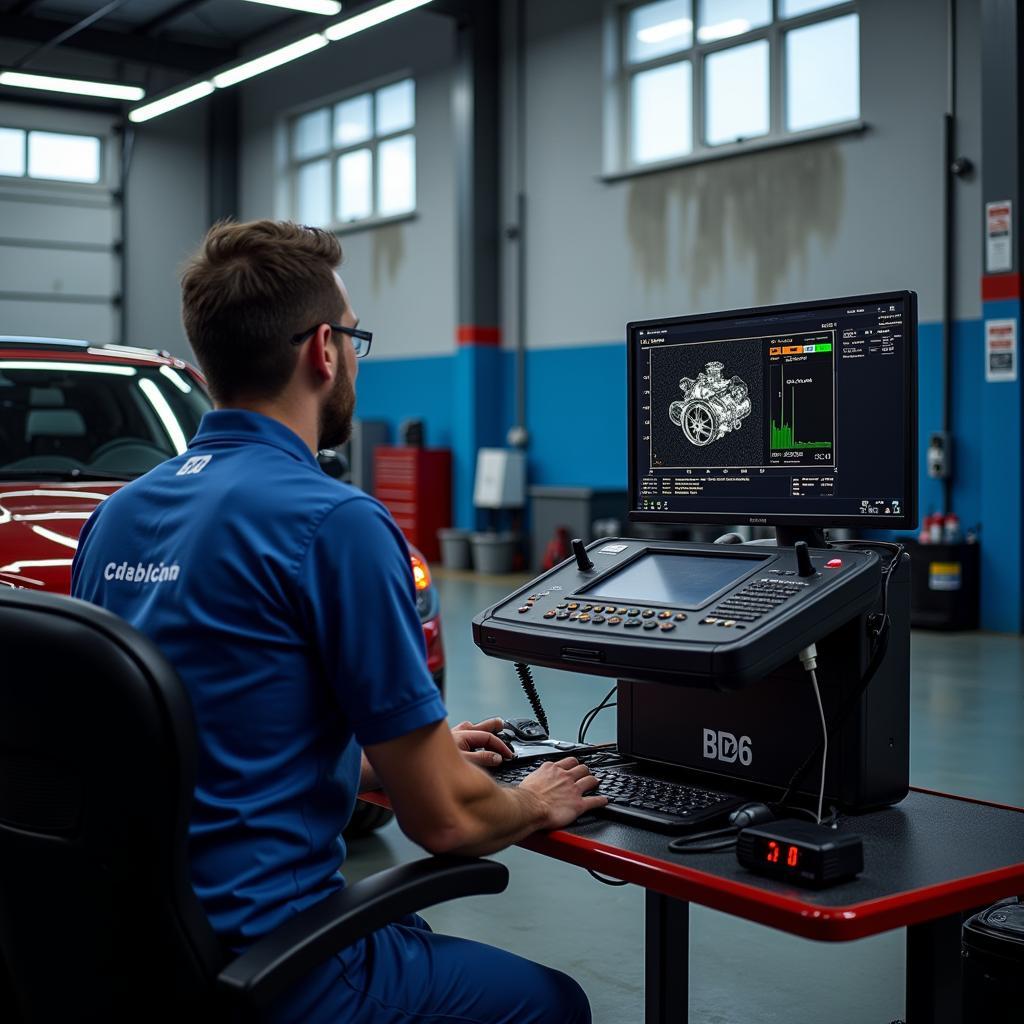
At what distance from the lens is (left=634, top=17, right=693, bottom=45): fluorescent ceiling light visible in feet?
31.7

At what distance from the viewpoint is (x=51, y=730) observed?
47.9 inches

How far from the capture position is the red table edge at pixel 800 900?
1.23 m

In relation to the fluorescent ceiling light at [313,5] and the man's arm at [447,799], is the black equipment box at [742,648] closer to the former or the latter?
the man's arm at [447,799]

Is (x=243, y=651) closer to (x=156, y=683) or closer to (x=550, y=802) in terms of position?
(x=156, y=683)

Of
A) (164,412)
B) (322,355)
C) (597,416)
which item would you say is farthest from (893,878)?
(597,416)

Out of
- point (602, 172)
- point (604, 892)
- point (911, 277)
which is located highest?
point (602, 172)

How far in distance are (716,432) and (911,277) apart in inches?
268

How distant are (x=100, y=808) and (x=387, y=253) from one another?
37.8 feet

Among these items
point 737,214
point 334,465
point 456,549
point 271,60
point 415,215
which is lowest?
point 456,549

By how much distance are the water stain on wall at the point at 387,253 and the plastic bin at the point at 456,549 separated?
270 centimetres

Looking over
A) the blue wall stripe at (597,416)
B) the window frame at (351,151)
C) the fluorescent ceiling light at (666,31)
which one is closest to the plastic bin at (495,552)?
the blue wall stripe at (597,416)

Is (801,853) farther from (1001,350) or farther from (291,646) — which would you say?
(1001,350)

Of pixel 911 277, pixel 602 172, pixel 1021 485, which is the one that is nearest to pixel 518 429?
pixel 602 172

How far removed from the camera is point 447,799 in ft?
4.54
